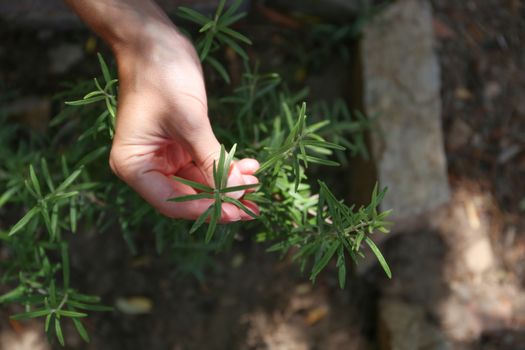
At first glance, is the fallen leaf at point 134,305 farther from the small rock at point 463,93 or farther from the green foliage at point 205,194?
the small rock at point 463,93

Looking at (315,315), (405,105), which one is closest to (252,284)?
(315,315)

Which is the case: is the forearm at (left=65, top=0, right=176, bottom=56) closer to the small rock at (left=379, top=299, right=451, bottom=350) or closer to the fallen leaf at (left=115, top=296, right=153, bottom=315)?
the fallen leaf at (left=115, top=296, right=153, bottom=315)

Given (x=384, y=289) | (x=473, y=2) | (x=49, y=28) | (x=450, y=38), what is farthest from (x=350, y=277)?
(x=49, y=28)

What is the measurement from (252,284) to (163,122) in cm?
144

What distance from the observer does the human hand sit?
4.30 feet

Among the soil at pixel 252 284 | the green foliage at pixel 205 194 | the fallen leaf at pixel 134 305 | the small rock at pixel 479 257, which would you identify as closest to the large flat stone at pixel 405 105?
the soil at pixel 252 284

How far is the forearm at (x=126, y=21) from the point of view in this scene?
1.35 metres

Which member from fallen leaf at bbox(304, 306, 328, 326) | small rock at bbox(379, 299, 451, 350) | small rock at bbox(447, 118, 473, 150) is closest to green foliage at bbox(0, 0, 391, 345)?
fallen leaf at bbox(304, 306, 328, 326)

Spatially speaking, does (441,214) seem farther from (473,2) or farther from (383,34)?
(473,2)

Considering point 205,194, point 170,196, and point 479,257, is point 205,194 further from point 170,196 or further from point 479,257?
point 479,257

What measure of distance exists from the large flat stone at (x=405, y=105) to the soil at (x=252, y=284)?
10.1 inches

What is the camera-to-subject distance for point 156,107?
133cm

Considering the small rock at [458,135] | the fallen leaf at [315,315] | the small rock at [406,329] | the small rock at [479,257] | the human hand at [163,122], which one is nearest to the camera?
the human hand at [163,122]

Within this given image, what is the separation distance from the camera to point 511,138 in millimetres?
2969
